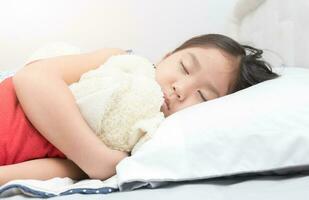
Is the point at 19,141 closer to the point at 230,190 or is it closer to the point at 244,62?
the point at 230,190

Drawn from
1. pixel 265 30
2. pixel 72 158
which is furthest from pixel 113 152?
pixel 265 30

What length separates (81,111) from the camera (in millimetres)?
914

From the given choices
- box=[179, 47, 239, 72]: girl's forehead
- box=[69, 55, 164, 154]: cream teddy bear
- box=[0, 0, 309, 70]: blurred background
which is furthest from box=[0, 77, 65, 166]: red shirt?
box=[0, 0, 309, 70]: blurred background

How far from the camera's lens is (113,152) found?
0.88m

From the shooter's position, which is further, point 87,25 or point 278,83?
point 87,25

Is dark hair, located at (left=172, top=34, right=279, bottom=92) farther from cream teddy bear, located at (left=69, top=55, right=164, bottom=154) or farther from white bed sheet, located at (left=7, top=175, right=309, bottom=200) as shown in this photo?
white bed sheet, located at (left=7, top=175, right=309, bottom=200)

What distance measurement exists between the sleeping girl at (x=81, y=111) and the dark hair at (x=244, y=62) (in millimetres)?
125

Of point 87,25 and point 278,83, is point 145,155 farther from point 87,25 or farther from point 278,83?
point 87,25

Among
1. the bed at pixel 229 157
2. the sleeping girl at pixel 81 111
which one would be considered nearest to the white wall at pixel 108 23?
the sleeping girl at pixel 81 111

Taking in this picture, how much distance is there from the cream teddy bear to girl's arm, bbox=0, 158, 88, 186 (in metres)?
0.10

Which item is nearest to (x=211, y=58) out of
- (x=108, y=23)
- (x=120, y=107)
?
(x=120, y=107)

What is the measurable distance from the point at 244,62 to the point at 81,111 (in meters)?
0.49

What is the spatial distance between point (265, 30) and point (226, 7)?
35 centimetres

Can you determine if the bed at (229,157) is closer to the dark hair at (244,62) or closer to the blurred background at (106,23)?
the dark hair at (244,62)
